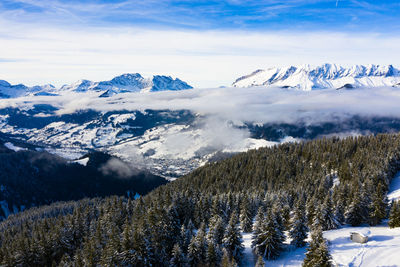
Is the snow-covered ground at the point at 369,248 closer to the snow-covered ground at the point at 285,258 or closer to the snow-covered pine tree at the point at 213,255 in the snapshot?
the snow-covered ground at the point at 285,258

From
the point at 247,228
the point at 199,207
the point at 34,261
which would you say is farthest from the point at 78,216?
the point at 247,228

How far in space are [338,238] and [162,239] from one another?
4732 centimetres

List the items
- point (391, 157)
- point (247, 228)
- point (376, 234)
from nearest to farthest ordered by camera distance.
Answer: point (376, 234) → point (247, 228) → point (391, 157)

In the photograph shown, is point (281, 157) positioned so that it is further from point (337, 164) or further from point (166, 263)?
point (166, 263)

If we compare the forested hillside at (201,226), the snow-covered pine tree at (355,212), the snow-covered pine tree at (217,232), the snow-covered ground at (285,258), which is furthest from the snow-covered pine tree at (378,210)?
the snow-covered pine tree at (217,232)

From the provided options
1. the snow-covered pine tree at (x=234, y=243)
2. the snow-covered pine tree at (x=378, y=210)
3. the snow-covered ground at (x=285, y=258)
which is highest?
the snow-covered pine tree at (x=378, y=210)

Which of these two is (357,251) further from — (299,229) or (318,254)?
(318,254)

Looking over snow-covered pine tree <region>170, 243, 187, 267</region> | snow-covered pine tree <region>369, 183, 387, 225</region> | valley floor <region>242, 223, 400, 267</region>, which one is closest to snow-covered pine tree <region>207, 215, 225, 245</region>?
valley floor <region>242, 223, 400, 267</region>

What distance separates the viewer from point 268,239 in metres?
64.6

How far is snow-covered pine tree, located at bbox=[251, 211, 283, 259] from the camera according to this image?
213ft

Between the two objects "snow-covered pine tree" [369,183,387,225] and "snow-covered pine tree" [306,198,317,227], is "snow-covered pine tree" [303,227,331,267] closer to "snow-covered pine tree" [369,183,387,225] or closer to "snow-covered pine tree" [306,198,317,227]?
"snow-covered pine tree" [306,198,317,227]

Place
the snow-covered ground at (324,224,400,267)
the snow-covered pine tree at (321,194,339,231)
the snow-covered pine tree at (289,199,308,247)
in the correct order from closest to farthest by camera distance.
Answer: the snow-covered ground at (324,224,400,267) → the snow-covered pine tree at (289,199,308,247) → the snow-covered pine tree at (321,194,339,231)

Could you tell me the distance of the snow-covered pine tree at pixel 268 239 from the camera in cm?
6488

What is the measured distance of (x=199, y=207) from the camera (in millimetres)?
92750
